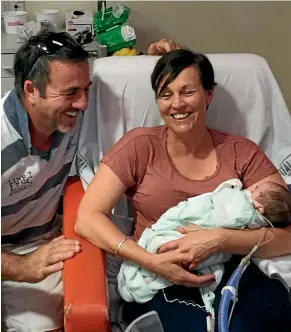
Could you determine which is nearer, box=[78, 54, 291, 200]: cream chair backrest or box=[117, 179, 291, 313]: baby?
box=[117, 179, 291, 313]: baby

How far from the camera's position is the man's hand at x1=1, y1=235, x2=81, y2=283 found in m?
1.69

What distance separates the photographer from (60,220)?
209 cm

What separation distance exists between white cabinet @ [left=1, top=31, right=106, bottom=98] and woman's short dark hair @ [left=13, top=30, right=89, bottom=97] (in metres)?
0.84

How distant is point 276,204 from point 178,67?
0.51 meters

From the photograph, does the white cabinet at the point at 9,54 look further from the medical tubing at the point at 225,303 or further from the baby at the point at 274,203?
the medical tubing at the point at 225,303

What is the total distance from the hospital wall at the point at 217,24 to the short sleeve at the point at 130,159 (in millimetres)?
1398

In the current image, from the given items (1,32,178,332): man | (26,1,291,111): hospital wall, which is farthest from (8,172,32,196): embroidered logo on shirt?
(26,1,291,111): hospital wall

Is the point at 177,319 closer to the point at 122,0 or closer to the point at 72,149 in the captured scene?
the point at 72,149

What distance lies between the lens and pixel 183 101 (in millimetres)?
1821

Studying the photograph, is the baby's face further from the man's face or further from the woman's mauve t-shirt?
the man's face

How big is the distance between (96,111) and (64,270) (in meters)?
0.63

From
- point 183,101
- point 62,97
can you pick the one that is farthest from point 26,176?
point 183,101

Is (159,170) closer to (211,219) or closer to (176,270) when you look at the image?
(211,219)

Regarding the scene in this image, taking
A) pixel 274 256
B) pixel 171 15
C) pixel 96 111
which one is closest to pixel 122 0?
pixel 171 15
